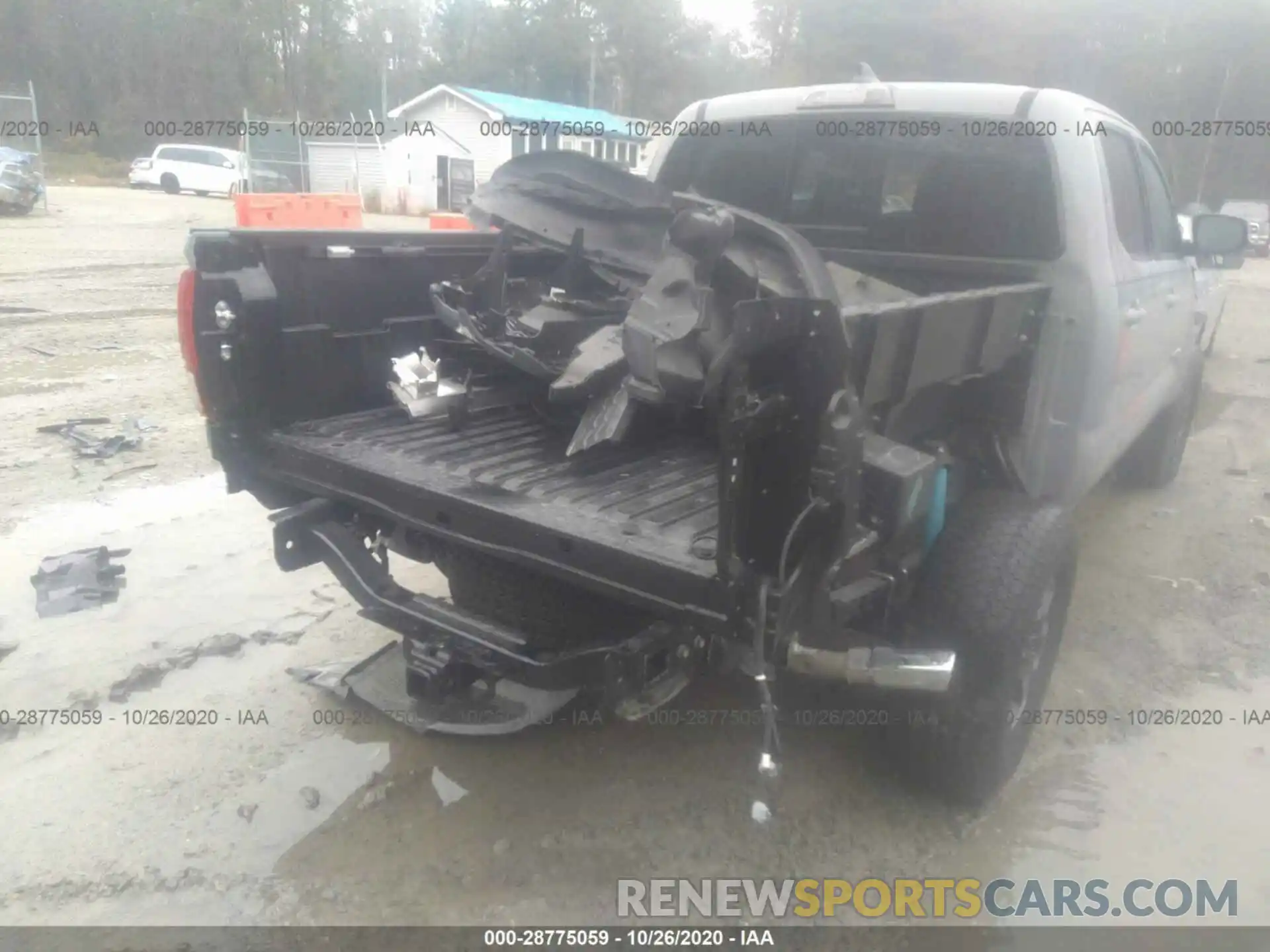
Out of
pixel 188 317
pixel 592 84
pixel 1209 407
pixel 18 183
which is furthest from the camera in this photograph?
pixel 592 84

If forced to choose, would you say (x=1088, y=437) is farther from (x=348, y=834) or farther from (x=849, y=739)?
(x=348, y=834)

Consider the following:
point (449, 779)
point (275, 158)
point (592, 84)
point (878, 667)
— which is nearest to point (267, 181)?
point (275, 158)

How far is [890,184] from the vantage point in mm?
4051

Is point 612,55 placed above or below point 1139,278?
above

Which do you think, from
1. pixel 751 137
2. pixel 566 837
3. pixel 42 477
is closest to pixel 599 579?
pixel 566 837

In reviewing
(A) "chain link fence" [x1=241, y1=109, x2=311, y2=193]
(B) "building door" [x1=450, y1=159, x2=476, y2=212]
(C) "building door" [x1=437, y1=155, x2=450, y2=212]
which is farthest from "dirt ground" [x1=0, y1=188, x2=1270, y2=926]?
(C) "building door" [x1=437, y1=155, x2=450, y2=212]

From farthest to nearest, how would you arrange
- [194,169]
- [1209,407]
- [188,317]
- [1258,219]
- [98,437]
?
[194,169] < [1258,219] < [1209,407] < [98,437] < [188,317]

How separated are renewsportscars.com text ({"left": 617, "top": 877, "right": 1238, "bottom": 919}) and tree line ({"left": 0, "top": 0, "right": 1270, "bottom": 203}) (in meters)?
29.2

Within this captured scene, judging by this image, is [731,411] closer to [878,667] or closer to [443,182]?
[878,667]

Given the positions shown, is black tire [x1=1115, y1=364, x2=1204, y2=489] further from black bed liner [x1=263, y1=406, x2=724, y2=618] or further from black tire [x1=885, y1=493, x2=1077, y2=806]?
black bed liner [x1=263, y1=406, x2=724, y2=618]

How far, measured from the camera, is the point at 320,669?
3707 millimetres

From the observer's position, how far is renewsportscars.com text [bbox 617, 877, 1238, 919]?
106 inches

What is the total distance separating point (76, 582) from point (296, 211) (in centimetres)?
1089

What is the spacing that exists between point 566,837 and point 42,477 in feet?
13.8
